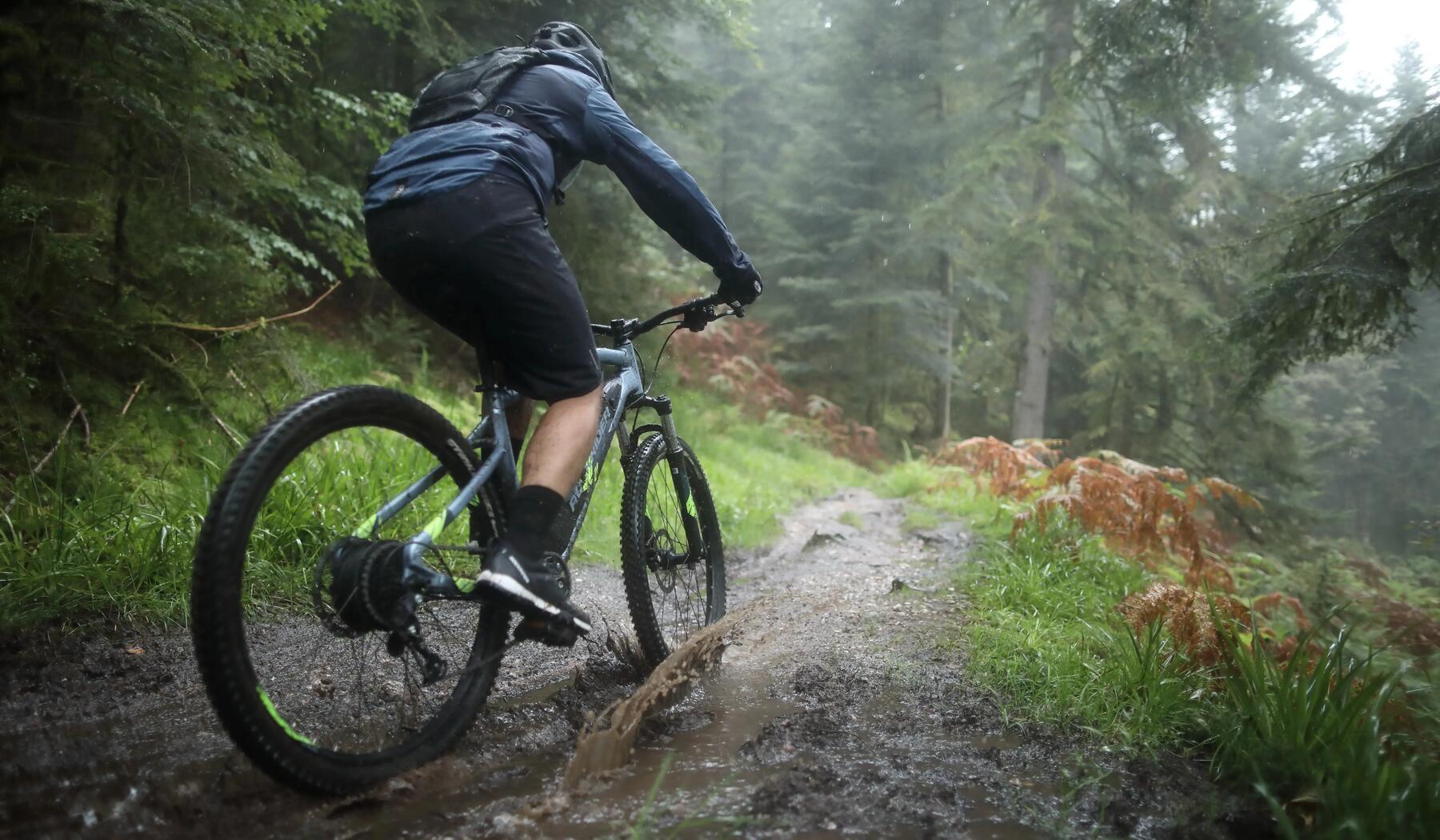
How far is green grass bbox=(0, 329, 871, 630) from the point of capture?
107 inches

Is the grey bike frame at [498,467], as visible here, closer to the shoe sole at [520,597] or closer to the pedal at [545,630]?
the shoe sole at [520,597]

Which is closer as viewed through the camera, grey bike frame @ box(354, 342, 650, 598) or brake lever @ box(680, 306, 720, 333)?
grey bike frame @ box(354, 342, 650, 598)

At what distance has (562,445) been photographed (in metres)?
2.12

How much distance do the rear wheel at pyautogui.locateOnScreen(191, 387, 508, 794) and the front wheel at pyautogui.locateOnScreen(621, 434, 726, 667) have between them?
52 cm

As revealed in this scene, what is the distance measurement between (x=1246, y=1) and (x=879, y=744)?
8.93 m

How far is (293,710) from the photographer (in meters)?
2.11

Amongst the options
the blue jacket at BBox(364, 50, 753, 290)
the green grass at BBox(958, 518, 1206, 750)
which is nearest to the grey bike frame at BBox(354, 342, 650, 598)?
the blue jacket at BBox(364, 50, 753, 290)

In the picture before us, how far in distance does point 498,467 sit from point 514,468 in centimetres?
9

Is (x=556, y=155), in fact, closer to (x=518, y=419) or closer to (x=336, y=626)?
(x=518, y=419)

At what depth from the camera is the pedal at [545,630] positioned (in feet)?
6.51

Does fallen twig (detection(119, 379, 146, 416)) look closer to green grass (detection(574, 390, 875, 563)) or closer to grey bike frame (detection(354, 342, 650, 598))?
green grass (detection(574, 390, 875, 563))

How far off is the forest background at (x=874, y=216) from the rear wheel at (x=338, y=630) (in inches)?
60.3

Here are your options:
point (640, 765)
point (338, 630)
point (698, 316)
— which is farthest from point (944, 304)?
point (338, 630)

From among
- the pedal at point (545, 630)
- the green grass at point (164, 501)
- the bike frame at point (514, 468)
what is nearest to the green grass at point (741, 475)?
the green grass at point (164, 501)
